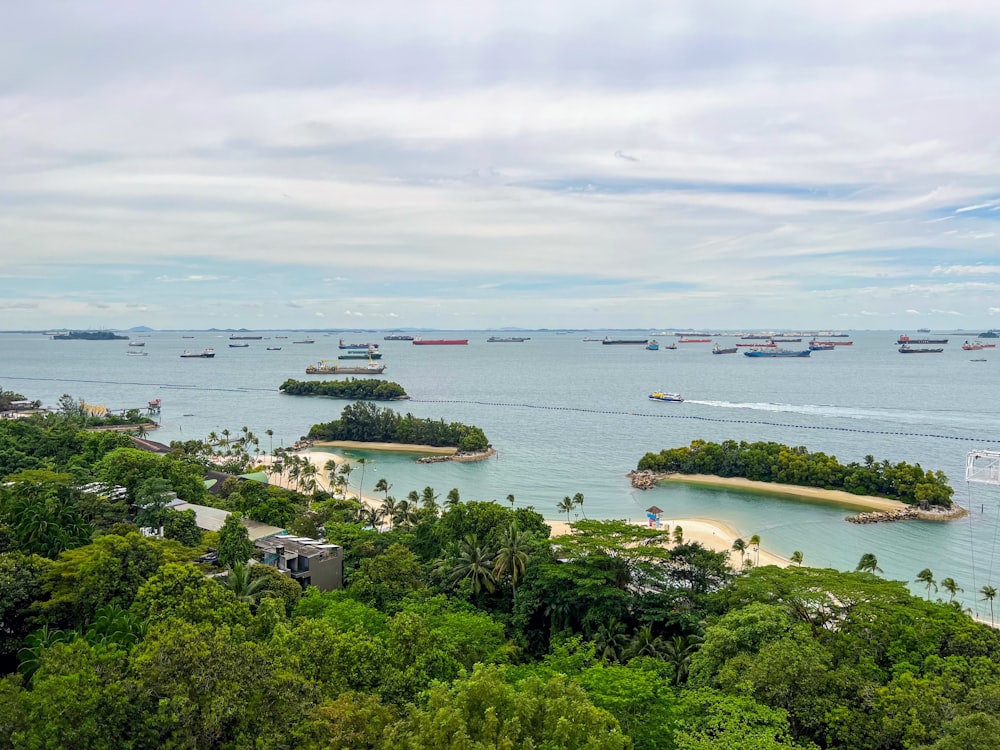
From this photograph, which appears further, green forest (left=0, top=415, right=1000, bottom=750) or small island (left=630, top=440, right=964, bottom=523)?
small island (left=630, top=440, right=964, bottom=523)

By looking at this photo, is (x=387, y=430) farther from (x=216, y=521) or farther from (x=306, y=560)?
(x=306, y=560)

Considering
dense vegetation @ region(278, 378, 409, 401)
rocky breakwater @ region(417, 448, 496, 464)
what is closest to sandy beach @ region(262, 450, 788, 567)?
rocky breakwater @ region(417, 448, 496, 464)

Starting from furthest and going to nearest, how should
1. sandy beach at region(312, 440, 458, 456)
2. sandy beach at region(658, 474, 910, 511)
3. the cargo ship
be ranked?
the cargo ship → sandy beach at region(312, 440, 458, 456) → sandy beach at region(658, 474, 910, 511)

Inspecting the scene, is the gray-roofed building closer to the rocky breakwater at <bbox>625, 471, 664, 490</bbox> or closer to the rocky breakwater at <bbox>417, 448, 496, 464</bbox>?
the rocky breakwater at <bbox>417, 448, 496, 464</bbox>

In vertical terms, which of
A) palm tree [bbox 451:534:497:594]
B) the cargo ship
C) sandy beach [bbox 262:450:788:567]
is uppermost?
the cargo ship

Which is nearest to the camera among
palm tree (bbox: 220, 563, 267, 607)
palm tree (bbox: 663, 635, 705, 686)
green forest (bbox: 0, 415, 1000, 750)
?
green forest (bbox: 0, 415, 1000, 750)

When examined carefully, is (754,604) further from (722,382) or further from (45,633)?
(722,382)
